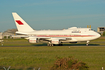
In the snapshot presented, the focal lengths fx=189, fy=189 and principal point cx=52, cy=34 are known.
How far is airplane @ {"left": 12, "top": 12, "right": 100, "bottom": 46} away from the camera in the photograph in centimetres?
4803

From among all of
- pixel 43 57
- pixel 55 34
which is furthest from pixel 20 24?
pixel 43 57

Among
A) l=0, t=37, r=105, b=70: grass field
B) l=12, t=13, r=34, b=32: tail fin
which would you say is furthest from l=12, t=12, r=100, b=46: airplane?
l=0, t=37, r=105, b=70: grass field

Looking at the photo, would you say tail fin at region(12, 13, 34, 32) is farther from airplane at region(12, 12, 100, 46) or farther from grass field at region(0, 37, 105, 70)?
grass field at region(0, 37, 105, 70)

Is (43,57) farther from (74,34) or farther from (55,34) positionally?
(55,34)

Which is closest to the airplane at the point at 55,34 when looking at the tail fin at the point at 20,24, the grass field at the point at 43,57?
the tail fin at the point at 20,24

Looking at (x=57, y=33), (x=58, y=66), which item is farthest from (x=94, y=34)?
(x=58, y=66)

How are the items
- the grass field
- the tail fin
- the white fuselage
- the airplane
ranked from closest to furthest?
the grass field
the airplane
the white fuselage
the tail fin

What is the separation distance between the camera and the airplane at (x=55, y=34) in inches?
1891

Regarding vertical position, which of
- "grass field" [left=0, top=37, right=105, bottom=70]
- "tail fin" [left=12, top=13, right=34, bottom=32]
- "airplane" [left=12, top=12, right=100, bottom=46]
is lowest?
"grass field" [left=0, top=37, right=105, bottom=70]

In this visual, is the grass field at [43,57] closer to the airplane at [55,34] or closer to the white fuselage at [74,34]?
the airplane at [55,34]

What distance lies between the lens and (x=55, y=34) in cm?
5103

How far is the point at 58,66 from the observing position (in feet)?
51.1

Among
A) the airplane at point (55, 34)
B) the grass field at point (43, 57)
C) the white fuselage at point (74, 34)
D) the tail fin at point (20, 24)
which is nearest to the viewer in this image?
the grass field at point (43, 57)

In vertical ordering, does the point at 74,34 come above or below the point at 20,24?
below
